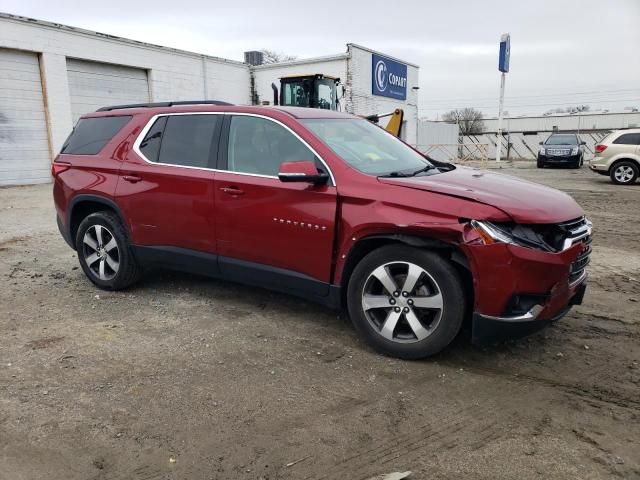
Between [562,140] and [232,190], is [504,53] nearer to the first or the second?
[562,140]

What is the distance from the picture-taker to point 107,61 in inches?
706

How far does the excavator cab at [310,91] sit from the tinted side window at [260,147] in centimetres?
1404

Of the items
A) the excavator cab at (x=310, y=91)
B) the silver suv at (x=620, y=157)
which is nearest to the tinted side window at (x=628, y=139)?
the silver suv at (x=620, y=157)

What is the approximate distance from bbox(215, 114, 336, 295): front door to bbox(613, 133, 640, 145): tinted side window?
1506cm

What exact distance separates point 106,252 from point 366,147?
2783 millimetres

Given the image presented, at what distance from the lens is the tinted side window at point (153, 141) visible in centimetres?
479

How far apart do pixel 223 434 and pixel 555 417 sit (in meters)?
1.88

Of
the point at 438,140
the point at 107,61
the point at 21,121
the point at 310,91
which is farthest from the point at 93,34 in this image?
the point at 438,140

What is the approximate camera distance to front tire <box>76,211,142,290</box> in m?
5.01

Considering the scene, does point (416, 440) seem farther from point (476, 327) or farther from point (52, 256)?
point (52, 256)

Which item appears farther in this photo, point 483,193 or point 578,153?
point 578,153

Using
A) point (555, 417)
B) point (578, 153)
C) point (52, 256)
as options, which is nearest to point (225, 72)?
point (578, 153)

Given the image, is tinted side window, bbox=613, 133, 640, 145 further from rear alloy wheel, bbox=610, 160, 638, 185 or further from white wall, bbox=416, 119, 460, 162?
white wall, bbox=416, 119, 460, 162

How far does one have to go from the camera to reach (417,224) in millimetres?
3408
